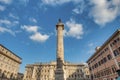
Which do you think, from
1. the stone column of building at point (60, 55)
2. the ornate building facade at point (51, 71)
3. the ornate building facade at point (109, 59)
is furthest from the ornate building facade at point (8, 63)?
the ornate building facade at point (109, 59)

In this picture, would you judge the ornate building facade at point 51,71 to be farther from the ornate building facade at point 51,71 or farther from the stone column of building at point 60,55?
the stone column of building at point 60,55

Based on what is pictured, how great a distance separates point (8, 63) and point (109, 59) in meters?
34.6

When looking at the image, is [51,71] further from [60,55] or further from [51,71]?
[60,55]

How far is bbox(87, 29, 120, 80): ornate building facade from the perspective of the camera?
23.5 metres

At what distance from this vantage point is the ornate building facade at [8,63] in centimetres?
3680

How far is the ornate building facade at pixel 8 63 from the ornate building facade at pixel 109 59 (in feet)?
102

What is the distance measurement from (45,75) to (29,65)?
395 inches

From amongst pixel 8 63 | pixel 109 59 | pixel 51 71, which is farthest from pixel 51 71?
pixel 109 59

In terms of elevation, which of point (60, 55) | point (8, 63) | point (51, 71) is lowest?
point (51, 71)

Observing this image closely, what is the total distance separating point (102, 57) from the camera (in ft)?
100

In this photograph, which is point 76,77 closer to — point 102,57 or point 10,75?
point 102,57

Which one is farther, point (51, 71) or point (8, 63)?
point (51, 71)

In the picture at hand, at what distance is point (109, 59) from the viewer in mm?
26844

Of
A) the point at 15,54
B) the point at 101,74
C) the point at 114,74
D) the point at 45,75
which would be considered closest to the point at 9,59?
the point at 15,54
